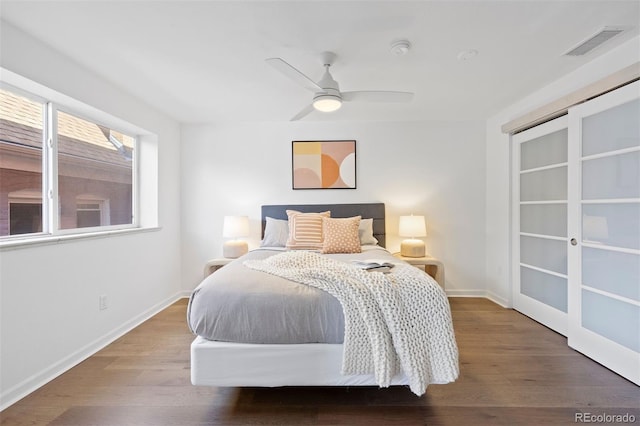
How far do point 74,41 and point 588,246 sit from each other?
4038mm

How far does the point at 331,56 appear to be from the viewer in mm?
2104

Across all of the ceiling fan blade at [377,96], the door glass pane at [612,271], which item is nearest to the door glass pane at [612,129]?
the door glass pane at [612,271]

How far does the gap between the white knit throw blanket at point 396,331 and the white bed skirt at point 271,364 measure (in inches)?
3.9

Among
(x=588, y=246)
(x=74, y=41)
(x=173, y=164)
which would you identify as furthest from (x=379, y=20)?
(x=173, y=164)

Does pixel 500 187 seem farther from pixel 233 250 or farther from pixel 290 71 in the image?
pixel 233 250

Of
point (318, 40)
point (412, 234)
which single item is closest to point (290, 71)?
point (318, 40)

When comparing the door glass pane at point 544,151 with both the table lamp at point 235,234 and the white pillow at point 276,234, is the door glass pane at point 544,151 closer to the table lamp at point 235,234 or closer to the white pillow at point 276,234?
the white pillow at point 276,234

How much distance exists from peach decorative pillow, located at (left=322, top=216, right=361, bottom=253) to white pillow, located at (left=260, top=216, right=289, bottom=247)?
49 cm

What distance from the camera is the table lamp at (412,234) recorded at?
132 inches

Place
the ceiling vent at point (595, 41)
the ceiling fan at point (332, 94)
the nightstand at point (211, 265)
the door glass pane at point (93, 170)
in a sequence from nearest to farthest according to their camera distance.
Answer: the ceiling vent at point (595, 41)
the ceiling fan at point (332, 94)
the door glass pane at point (93, 170)
the nightstand at point (211, 265)

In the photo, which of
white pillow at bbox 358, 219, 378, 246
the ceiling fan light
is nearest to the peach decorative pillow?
white pillow at bbox 358, 219, 378, 246

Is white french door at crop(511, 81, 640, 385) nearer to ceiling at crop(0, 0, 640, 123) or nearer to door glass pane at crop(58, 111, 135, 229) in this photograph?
ceiling at crop(0, 0, 640, 123)

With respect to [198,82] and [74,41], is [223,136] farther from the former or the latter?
[74,41]

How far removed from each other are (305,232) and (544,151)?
2.55m
